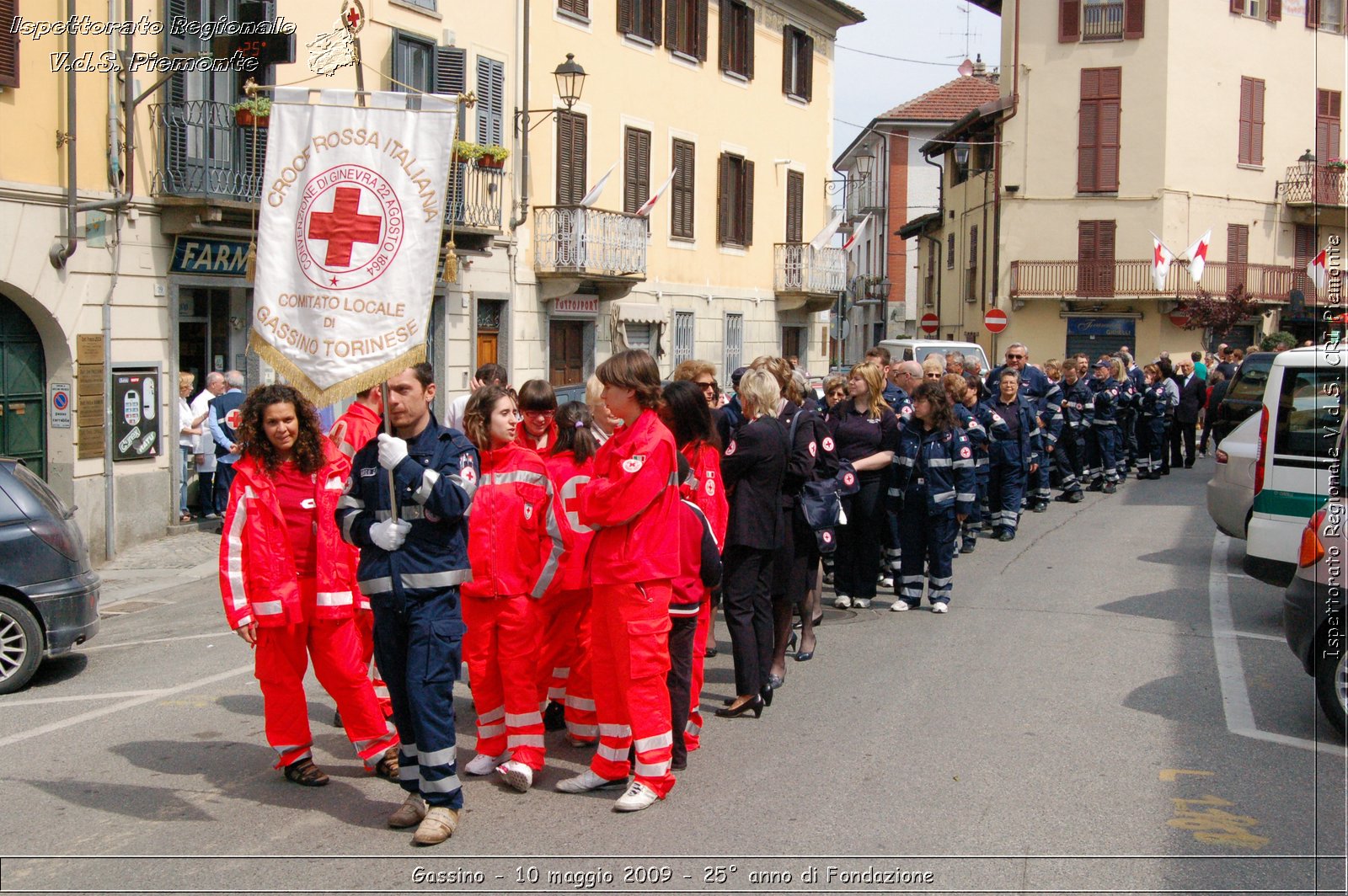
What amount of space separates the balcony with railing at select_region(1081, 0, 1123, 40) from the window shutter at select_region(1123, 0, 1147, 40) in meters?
0.15

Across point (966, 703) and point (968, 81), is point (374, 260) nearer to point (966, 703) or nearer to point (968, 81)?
point (966, 703)

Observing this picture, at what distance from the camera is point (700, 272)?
27406 millimetres

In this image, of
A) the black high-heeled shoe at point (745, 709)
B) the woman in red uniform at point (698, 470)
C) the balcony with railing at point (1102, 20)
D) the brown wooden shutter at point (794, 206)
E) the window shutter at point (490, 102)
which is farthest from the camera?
the balcony with railing at point (1102, 20)

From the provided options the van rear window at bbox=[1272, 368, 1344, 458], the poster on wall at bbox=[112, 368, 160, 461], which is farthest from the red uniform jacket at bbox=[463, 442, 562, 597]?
the poster on wall at bbox=[112, 368, 160, 461]

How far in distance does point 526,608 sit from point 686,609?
2.44 ft

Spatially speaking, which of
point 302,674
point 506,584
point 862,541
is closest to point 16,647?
point 302,674

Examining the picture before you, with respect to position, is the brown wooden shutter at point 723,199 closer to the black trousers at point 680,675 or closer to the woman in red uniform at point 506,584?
the woman in red uniform at point 506,584

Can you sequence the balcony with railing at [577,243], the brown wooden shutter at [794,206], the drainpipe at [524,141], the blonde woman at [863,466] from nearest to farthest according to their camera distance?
the blonde woman at [863,466] → the drainpipe at [524,141] → the balcony with railing at [577,243] → the brown wooden shutter at [794,206]

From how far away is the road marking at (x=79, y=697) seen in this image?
7.97m

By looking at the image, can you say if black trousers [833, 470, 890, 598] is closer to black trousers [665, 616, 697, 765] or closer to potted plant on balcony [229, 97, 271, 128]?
black trousers [665, 616, 697, 765]

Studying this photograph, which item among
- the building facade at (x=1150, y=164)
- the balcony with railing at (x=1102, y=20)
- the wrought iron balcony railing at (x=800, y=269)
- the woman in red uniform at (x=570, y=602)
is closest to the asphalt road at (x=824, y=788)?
the woman in red uniform at (x=570, y=602)

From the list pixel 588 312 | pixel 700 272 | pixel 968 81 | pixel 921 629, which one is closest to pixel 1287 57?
pixel 968 81

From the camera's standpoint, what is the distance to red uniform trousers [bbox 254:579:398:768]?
597cm

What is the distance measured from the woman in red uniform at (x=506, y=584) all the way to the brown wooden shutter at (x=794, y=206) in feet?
81.3
